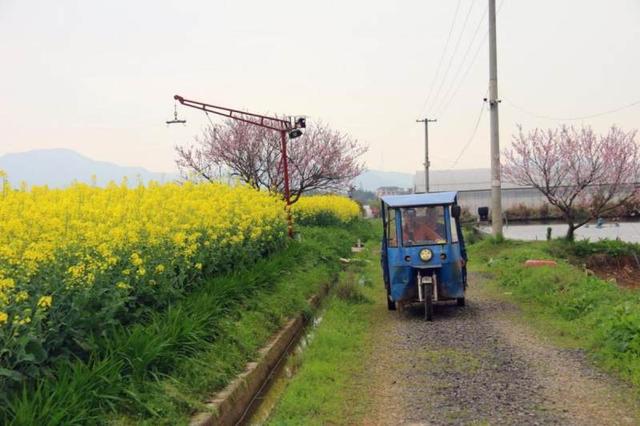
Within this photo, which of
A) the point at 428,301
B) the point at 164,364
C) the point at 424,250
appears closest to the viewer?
the point at 164,364

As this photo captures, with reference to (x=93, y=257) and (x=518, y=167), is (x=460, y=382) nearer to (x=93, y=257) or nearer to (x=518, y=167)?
(x=93, y=257)

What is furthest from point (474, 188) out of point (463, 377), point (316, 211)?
point (463, 377)

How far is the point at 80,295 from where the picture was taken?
215 inches

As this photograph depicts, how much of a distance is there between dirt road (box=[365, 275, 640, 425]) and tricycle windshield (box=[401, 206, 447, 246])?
159cm

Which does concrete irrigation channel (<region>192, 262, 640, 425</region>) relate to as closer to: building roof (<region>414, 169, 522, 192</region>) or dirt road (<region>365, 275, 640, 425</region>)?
dirt road (<region>365, 275, 640, 425</region>)

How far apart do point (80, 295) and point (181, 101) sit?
1442cm

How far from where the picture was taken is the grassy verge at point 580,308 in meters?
7.65

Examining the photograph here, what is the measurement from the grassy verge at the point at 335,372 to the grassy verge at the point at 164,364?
27.3 inches

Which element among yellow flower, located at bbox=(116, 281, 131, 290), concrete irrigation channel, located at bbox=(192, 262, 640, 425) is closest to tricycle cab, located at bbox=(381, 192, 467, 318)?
concrete irrigation channel, located at bbox=(192, 262, 640, 425)

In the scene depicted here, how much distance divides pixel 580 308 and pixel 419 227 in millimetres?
2870

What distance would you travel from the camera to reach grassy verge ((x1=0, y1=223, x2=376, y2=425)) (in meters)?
Result: 4.73

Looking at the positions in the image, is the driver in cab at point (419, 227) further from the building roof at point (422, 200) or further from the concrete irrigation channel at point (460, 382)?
the concrete irrigation channel at point (460, 382)

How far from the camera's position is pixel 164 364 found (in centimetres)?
621

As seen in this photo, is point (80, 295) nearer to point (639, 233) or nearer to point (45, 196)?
point (45, 196)
